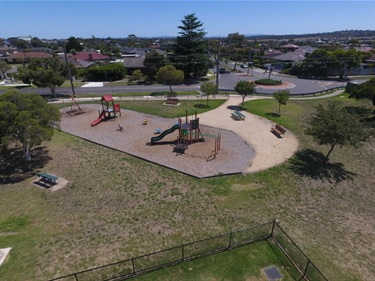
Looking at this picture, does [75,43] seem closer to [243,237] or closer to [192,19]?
[192,19]

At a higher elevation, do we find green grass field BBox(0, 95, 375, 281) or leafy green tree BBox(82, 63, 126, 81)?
leafy green tree BBox(82, 63, 126, 81)

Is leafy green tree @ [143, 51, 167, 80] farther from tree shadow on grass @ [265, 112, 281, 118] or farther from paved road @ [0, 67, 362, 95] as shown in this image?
tree shadow on grass @ [265, 112, 281, 118]

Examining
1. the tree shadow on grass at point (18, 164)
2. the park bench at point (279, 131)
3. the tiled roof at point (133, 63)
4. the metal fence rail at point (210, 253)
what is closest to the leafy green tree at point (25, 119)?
the tree shadow on grass at point (18, 164)

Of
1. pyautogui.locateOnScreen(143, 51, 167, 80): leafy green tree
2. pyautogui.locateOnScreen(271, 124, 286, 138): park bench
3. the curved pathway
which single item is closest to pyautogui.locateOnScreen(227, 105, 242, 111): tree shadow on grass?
Result: the curved pathway

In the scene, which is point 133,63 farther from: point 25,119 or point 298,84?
point 25,119

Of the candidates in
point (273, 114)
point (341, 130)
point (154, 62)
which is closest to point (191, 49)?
point (154, 62)

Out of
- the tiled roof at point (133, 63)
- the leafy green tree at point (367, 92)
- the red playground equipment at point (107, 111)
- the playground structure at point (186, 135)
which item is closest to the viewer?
the playground structure at point (186, 135)

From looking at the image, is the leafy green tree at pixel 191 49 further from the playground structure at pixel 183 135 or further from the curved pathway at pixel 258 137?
the playground structure at pixel 183 135
